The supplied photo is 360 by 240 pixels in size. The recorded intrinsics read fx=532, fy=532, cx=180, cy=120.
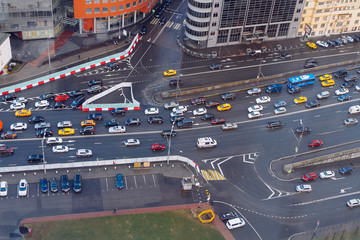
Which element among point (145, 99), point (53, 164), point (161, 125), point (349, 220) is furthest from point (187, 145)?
point (349, 220)

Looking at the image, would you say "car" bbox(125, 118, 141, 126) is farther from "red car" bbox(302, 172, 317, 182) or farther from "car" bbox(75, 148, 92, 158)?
"red car" bbox(302, 172, 317, 182)

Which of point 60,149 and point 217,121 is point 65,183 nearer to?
point 60,149

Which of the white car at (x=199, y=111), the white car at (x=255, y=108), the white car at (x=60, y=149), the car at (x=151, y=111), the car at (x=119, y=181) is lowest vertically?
the car at (x=119, y=181)

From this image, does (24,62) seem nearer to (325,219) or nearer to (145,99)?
(145,99)

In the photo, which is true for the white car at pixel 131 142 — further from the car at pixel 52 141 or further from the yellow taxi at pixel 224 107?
the yellow taxi at pixel 224 107

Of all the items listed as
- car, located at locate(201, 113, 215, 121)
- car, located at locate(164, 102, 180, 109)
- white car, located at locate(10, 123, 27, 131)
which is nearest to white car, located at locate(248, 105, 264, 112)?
car, located at locate(201, 113, 215, 121)

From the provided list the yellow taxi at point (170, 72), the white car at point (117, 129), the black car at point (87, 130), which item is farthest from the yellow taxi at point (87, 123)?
the yellow taxi at point (170, 72)

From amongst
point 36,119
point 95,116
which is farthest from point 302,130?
point 36,119
